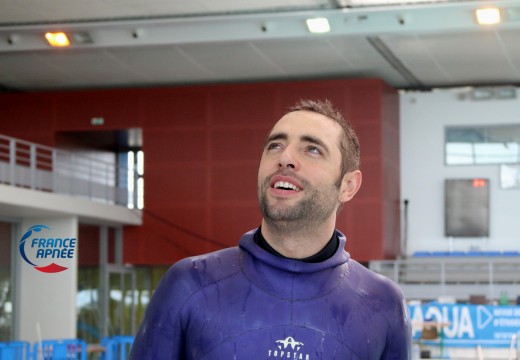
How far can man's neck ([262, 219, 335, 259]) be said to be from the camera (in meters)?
2.25

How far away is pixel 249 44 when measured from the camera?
72.8 feet

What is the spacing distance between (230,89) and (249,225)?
324 centimetres

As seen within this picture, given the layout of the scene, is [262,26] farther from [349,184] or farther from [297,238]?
[297,238]

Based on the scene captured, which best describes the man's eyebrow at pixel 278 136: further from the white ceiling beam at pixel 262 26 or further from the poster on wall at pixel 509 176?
the poster on wall at pixel 509 176

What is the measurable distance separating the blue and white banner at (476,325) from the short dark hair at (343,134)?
16.7 metres

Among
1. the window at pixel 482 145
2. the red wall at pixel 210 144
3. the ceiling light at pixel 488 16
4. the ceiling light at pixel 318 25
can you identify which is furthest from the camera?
the window at pixel 482 145

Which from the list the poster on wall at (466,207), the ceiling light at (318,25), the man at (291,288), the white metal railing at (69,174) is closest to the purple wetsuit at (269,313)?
the man at (291,288)

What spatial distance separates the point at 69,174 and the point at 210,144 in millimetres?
3389

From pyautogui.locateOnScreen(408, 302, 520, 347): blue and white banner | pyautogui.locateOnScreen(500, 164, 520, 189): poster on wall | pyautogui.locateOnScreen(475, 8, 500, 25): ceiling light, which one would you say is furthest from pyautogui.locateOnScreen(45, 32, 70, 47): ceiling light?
pyautogui.locateOnScreen(500, 164, 520, 189): poster on wall

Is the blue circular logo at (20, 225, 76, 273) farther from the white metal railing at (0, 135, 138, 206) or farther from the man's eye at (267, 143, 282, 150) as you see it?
the white metal railing at (0, 135, 138, 206)

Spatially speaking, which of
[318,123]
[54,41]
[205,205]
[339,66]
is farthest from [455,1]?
[318,123]

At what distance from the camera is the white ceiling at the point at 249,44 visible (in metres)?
19.2

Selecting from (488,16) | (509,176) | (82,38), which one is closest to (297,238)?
(488,16)

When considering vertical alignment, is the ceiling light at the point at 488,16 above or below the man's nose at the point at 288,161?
above
